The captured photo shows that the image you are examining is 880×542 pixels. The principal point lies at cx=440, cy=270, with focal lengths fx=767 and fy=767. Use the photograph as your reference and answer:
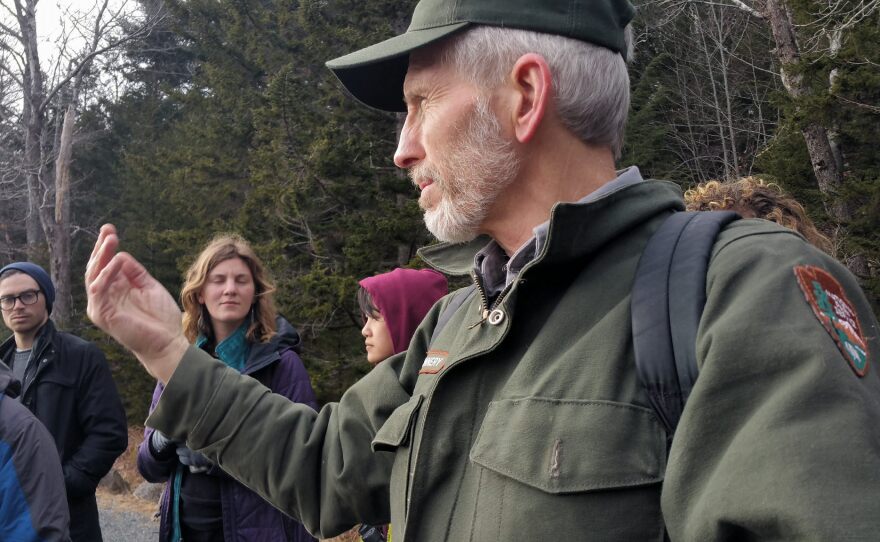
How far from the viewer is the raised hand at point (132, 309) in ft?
6.08

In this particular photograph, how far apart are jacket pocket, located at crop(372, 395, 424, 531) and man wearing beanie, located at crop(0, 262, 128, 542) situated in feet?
12.3

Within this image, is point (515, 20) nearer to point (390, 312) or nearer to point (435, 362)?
point (435, 362)

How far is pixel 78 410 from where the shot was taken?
503cm

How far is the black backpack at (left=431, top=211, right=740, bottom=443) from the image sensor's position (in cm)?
115

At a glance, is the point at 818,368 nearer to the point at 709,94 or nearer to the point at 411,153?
the point at 411,153

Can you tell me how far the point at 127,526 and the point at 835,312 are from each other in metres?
11.5

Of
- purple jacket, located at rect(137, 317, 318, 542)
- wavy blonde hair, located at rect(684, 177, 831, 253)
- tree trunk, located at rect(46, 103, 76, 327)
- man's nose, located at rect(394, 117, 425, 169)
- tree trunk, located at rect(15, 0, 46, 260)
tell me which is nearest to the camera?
man's nose, located at rect(394, 117, 425, 169)

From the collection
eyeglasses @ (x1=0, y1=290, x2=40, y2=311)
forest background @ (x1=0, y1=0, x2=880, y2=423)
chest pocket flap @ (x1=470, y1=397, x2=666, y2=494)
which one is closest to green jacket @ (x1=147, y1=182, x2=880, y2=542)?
chest pocket flap @ (x1=470, y1=397, x2=666, y2=494)

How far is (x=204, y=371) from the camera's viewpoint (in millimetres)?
1862

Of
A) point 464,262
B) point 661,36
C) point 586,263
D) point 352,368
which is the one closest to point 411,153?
point 464,262

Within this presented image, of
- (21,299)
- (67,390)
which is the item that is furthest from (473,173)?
(21,299)

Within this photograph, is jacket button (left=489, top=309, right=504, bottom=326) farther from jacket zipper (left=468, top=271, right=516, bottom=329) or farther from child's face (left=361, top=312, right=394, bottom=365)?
child's face (left=361, top=312, right=394, bottom=365)

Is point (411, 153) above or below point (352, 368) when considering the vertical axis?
above

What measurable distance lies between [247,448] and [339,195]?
822cm
